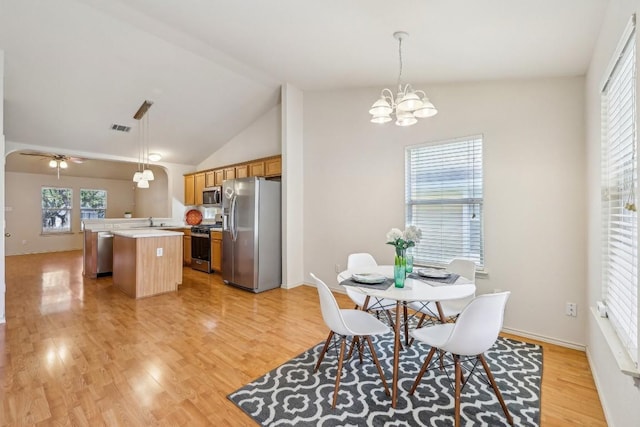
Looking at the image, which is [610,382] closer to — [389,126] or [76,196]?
[389,126]

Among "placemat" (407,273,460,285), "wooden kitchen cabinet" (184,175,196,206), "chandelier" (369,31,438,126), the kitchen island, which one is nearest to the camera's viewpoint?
"chandelier" (369,31,438,126)

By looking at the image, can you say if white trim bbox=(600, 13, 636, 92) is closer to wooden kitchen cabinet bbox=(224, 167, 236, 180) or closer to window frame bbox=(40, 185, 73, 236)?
wooden kitchen cabinet bbox=(224, 167, 236, 180)

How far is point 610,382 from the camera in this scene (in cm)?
176

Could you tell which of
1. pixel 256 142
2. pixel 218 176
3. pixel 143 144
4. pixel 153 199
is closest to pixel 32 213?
pixel 153 199

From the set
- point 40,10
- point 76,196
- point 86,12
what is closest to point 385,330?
point 86,12

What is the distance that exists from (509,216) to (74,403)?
3810 millimetres

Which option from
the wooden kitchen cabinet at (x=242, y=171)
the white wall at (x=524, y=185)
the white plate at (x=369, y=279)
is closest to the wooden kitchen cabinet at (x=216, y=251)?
the wooden kitchen cabinet at (x=242, y=171)

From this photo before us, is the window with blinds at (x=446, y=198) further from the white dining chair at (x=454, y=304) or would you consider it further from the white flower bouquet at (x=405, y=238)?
the white flower bouquet at (x=405, y=238)

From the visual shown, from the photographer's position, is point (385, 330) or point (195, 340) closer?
point (385, 330)

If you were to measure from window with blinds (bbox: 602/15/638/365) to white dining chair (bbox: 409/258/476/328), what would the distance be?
2.98 ft

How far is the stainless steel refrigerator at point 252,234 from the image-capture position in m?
4.45

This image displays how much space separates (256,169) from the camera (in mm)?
5391

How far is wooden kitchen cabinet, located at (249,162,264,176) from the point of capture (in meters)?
5.29

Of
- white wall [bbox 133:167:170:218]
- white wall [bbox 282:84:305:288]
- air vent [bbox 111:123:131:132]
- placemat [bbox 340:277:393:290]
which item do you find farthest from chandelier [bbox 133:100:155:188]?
placemat [bbox 340:277:393:290]
